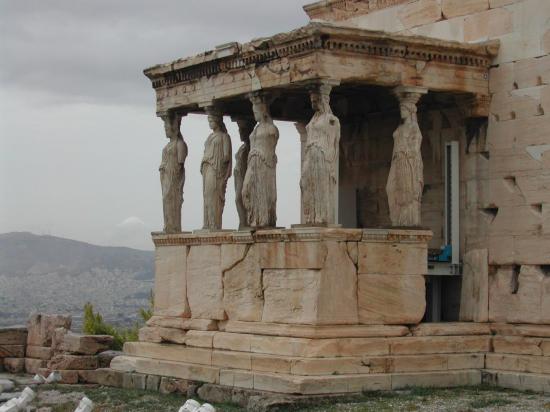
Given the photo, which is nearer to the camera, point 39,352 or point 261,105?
point 261,105

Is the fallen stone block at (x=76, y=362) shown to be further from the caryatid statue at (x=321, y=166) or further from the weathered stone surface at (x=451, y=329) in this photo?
the weathered stone surface at (x=451, y=329)

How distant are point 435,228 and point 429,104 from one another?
5.42 ft

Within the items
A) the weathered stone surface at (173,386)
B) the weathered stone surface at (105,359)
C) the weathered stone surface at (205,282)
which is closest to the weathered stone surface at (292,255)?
the weathered stone surface at (205,282)

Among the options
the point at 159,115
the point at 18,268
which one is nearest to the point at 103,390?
the point at 159,115

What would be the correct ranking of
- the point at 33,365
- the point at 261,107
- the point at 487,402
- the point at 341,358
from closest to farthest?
the point at 487,402
the point at 341,358
the point at 261,107
the point at 33,365

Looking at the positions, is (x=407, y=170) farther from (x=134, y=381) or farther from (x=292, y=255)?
(x=134, y=381)

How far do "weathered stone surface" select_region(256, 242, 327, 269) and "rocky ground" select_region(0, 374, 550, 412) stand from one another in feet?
5.50

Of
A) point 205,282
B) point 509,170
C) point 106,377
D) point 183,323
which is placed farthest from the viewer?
point 106,377

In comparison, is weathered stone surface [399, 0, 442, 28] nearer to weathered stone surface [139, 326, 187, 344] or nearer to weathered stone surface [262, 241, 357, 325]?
weathered stone surface [262, 241, 357, 325]

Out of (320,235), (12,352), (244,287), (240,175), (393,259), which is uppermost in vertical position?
(240,175)

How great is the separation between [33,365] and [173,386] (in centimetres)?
598

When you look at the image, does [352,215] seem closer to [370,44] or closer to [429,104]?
[429,104]

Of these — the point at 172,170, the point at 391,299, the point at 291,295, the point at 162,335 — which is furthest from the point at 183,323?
the point at 391,299

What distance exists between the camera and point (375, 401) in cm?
1688
